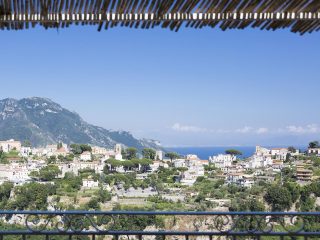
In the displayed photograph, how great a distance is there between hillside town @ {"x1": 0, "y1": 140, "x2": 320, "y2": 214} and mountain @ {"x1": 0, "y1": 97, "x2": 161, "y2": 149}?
226ft

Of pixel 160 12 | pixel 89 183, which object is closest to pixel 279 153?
pixel 89 183

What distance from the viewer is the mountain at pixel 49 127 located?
129 metres

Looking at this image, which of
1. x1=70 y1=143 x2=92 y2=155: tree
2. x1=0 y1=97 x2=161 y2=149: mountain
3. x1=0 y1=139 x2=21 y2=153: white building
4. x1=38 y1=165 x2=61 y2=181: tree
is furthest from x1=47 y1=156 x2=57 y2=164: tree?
x1=0 y1=97 x2=161 y2=149: mountain

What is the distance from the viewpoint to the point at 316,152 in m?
45.9

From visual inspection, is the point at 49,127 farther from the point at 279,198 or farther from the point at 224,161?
the point at 279,198

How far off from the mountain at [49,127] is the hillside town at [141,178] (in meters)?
68.9

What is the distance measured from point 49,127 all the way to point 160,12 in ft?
483

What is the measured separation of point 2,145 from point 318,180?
152 ft

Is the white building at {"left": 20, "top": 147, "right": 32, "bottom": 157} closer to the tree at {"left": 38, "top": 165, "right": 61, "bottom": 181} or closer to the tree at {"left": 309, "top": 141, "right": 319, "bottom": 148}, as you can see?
the tree at {"left": 38, "top": 165, "right": 61, "bottom": 181}

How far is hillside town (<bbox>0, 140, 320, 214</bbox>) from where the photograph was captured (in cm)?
3170

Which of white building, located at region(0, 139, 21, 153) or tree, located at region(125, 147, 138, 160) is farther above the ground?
white building, located at region(0, 139, 21, 153)

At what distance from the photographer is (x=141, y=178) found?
44.2 metres

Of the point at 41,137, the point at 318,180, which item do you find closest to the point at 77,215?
the point at 318,180

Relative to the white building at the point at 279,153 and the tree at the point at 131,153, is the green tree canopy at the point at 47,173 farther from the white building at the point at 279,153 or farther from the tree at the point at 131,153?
the white building at the point at 279,153
